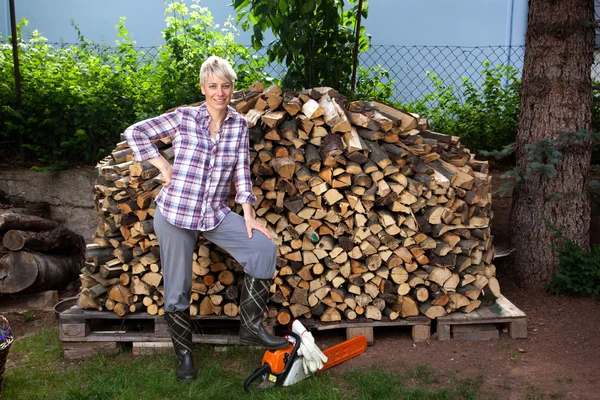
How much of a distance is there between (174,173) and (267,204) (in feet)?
2.33

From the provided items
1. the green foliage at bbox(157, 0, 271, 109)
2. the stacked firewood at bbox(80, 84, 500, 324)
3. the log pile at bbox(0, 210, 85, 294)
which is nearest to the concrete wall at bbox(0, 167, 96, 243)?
the log pile at bbox(0, 210, 85, 294)

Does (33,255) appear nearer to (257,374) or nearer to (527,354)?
(257,374)

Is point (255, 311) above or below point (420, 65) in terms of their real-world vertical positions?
below

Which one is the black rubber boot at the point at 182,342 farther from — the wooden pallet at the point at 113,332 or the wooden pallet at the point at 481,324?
the wooden pallet at the point at 481,324

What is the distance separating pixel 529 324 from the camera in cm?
441

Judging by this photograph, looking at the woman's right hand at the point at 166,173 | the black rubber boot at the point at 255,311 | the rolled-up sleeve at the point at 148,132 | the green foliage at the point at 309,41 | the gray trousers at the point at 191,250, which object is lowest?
the black rubber boot at the point at 255,311

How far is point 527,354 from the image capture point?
400 cm

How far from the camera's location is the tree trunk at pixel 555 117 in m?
4.67

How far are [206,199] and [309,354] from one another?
107 cm

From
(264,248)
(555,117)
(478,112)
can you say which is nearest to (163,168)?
(264,248)

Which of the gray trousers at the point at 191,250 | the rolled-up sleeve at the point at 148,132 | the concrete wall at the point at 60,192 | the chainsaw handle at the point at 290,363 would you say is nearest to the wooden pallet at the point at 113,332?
the gray trousers at the point at 191,250

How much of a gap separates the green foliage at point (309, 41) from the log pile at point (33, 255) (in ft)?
8.42

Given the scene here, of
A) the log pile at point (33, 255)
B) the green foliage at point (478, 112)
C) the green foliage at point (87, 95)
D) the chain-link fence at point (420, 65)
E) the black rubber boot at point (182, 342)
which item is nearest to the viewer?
the black rubber boot at point (182, 342)

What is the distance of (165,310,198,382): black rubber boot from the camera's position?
373 cm
